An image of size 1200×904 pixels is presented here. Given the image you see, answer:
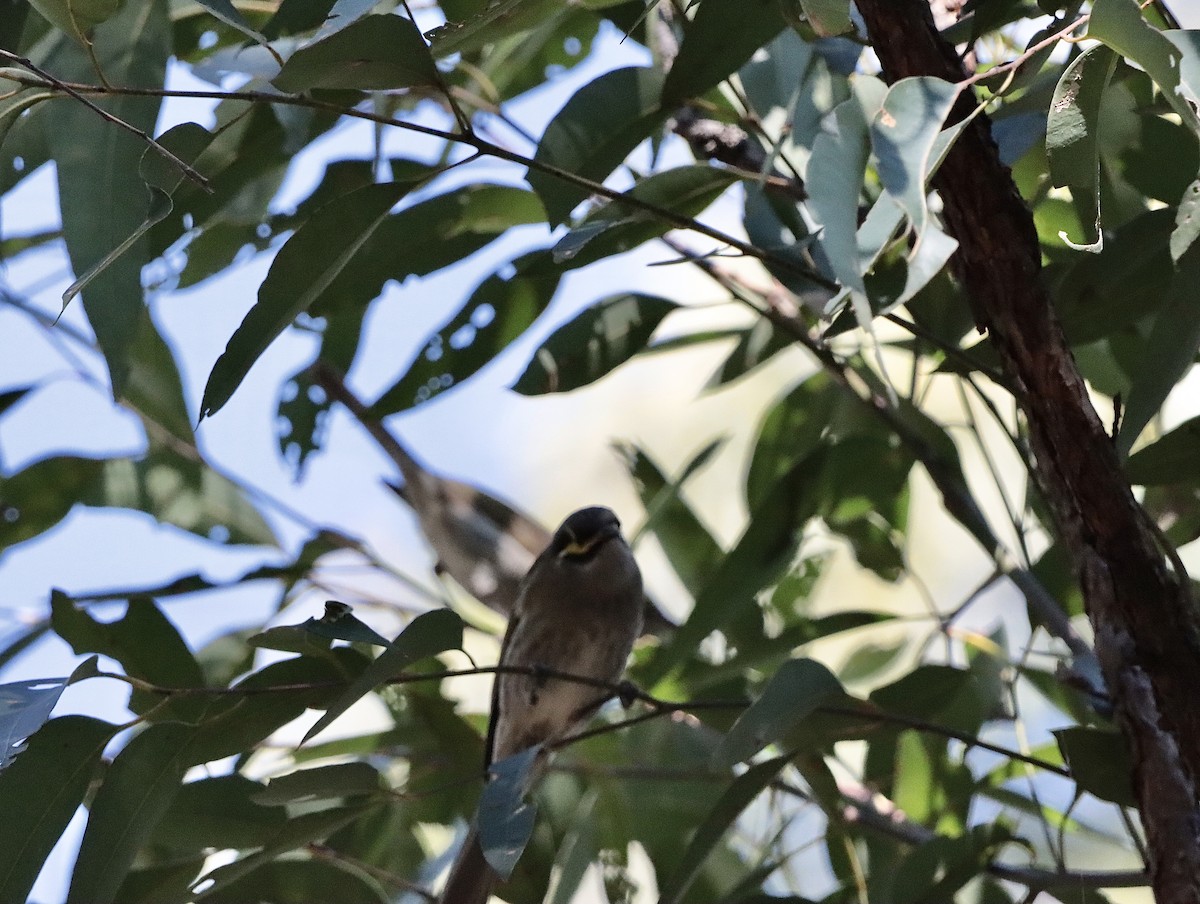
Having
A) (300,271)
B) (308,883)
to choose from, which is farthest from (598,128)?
(308,883)

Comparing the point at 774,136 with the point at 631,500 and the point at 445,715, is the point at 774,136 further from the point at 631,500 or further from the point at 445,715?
the point at 631,500

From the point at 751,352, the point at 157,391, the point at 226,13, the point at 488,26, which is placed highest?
the point at 157,391

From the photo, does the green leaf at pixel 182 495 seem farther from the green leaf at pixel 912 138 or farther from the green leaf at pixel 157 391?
the green leaf at pixel 912 138

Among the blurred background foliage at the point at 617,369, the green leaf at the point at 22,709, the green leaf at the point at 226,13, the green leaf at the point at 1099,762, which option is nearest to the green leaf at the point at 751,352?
the blurred background foliage at the point at 617,369

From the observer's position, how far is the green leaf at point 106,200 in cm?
125

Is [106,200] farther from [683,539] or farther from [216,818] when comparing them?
[683,539]

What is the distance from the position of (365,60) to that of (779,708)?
66 centimetres

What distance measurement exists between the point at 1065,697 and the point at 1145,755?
1.84ft

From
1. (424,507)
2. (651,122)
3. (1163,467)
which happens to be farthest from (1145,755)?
(424,507)

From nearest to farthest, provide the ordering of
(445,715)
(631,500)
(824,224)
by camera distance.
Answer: (824,224), (445,715), (631,500)

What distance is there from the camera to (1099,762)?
4.19 ft

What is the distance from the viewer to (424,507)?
8.86ft

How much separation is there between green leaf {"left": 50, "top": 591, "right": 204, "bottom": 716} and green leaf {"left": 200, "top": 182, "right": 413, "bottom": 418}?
511 millimetres

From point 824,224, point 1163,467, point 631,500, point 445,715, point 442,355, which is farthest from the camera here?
point 631,500
